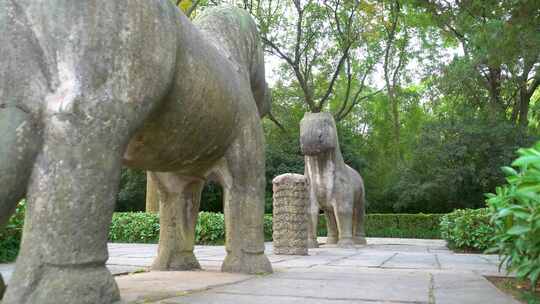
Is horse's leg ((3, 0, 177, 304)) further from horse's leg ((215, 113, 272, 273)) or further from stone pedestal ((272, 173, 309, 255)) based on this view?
stone pedestal ((272, 173, 309, 255))

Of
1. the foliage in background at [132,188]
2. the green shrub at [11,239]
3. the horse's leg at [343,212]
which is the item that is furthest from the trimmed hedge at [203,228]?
the foliage in background at [132,188]

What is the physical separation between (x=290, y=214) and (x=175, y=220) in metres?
3.78

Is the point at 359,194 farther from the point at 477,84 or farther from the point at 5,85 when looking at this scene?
the point at 477,84

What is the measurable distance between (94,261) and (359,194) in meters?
9.02

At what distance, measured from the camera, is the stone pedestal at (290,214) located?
7.57 metres

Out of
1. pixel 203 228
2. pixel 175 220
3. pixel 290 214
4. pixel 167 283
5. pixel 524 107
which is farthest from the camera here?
pixel 524 107

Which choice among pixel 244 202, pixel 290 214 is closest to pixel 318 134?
pixel 290 214

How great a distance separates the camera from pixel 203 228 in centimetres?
1137

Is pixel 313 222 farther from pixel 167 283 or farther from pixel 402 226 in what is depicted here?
pixel 402 226

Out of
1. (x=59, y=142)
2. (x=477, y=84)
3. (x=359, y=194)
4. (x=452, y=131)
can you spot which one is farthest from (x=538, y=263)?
(x=477, y=84)

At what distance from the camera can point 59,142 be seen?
2041mm

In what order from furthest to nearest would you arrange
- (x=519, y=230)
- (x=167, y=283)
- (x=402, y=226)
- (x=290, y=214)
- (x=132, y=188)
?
1. (x=132, y=188)
2. (x=402, y=226)
3. (x=290, y=214)
4. (x=167, y=283)
5. (x=519, y=230)

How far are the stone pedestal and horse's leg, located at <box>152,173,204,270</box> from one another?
349 centimetres

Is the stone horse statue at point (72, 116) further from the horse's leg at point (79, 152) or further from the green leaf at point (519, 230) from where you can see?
the green leaf at point (519, 230)
